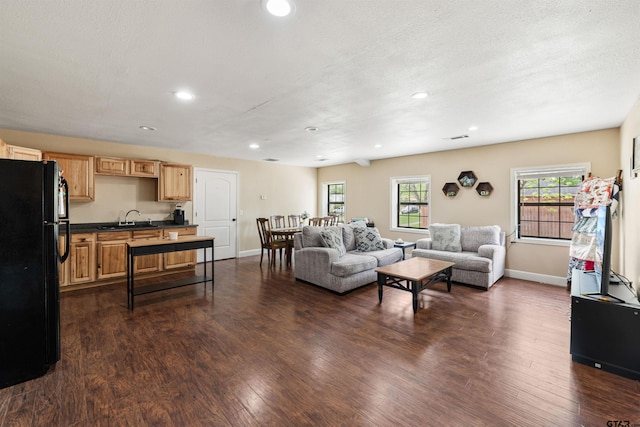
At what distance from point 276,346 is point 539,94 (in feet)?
12.0

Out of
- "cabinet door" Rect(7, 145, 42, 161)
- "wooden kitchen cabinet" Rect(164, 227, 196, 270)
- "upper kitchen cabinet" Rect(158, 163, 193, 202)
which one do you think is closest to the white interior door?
"upper kitchen cabinet" Rect(158, 163, 193, 202)

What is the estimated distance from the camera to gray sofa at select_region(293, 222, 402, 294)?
4.10 meters

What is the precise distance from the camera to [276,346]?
8.63 feet

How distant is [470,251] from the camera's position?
199 inches

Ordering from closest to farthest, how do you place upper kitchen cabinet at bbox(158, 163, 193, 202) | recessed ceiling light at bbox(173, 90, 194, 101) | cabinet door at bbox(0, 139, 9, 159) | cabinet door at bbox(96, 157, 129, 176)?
recessed ceiling light at bbox(173, 90, 194, 101) < cabinet door at bbox(0, 139, 9, 159) < cabinet door at bbox(96, 157, 129, 176) < upper kitchen cabinet at bbox(158, 163, 193, 202)

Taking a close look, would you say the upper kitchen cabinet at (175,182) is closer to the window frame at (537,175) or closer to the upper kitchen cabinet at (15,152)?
the upper kitchen cabinet at (15,152)

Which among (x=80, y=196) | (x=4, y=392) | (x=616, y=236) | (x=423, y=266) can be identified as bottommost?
(x=4, y=392)

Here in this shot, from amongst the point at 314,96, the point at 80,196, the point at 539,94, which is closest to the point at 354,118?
the point at 314,96

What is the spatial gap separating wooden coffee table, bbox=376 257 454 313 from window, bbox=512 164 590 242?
206cm

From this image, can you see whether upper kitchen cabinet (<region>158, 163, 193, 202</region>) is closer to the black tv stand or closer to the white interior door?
the white interior door

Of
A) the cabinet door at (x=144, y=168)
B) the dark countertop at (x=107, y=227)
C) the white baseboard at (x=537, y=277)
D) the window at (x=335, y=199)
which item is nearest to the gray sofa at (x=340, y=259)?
the white baseboard at (x=537, y=277)

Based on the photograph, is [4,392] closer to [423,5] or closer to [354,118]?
[423,5]

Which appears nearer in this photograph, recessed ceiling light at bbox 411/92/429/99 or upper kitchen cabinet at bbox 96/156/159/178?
recessed ceiling light at bbox 411/92/429/99

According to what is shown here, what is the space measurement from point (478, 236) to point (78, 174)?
684 centimetres
